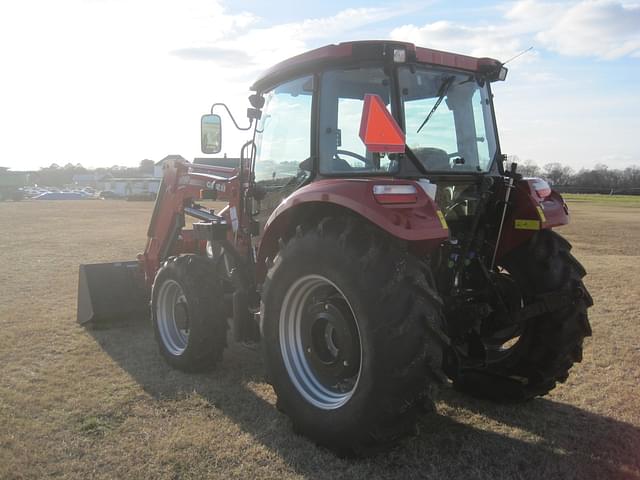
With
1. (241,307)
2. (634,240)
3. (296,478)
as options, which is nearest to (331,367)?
(296,478)

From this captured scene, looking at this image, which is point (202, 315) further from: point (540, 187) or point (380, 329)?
point (540, 187)

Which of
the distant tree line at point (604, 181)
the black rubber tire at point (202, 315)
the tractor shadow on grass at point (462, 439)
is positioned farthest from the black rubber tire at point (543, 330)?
the distant tree line at point (604, 181)

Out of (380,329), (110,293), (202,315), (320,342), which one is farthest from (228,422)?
(110,293)

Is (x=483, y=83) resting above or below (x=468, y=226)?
above

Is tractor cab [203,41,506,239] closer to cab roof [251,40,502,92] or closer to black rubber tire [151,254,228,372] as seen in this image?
cab roof [251,40,502,92]

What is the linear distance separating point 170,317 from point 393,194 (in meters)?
3.22

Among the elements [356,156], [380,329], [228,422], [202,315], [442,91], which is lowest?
[228,422]

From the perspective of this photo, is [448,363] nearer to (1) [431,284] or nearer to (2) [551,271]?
(1) [431,284]

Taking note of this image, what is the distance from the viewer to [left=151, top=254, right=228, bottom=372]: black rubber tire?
4926mm

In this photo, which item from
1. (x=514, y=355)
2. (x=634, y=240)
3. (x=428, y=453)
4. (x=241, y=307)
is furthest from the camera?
(x=634, y=240)

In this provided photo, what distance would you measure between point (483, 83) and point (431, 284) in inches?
76.0

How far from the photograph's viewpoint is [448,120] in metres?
4.10

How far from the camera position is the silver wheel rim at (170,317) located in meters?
5.34

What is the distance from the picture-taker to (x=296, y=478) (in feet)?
10.7
